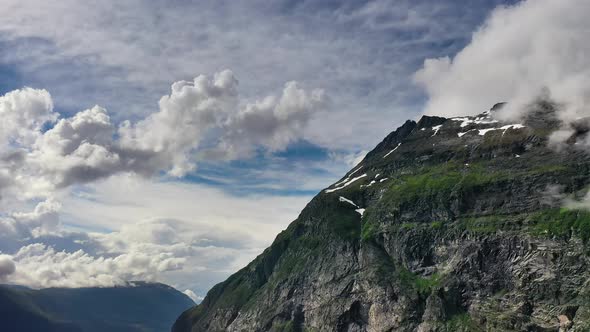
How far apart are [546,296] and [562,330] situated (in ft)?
50.7

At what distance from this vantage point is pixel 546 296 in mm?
194250

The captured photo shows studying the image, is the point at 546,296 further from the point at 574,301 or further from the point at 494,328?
the point at 494,328

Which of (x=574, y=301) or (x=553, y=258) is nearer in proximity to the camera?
(x=574, y=301)

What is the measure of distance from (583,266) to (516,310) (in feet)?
103

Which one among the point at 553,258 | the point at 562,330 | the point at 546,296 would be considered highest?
the point at 553,258

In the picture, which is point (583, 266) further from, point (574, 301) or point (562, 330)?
point (562, 330)

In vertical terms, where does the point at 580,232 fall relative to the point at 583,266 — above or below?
above

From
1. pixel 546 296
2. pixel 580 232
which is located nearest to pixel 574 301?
pixel 546 296

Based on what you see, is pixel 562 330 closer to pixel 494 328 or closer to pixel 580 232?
pixel 494 328

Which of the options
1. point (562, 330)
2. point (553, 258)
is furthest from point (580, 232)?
point (562, 330)

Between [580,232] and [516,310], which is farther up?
[580,232]

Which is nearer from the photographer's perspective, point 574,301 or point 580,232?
point 574,301

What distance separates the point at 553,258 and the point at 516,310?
86.7ft

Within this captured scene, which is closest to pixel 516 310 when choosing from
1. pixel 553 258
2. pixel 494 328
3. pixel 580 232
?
pixel 494 328
